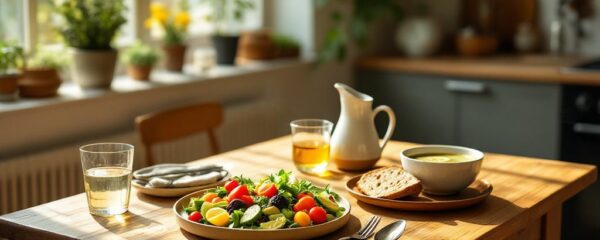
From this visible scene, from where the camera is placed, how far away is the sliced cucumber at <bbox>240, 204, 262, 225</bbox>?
1.70m

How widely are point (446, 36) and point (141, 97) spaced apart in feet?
6.40

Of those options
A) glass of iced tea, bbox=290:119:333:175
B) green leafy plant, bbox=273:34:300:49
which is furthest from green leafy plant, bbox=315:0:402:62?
glass of iced tea, bbox=290:119:333:175

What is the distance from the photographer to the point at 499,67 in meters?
3.88

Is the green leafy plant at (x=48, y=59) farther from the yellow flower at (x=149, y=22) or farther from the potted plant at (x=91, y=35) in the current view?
the yellow flower at (x=149, y=22)

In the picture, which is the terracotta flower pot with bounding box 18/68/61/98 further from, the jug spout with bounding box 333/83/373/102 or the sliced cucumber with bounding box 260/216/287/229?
the sliced cucumber with bounding box 260/216/287/229

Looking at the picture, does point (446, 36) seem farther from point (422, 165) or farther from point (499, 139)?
point (422, 165)

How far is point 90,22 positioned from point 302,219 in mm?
1669

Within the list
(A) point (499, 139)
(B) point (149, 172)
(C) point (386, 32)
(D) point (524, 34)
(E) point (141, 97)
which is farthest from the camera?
(C) point (386, 32)

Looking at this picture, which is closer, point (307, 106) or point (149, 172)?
point (149, 172)

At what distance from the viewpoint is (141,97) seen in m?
3.29

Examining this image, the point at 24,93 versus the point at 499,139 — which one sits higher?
the point at 24,93

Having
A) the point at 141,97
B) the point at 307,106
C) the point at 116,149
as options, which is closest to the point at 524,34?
the point at 307,106

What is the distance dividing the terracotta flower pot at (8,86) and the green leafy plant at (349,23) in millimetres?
1574

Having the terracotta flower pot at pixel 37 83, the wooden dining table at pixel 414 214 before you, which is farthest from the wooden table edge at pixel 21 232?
the terracotta flower pot at pixel 37 83
